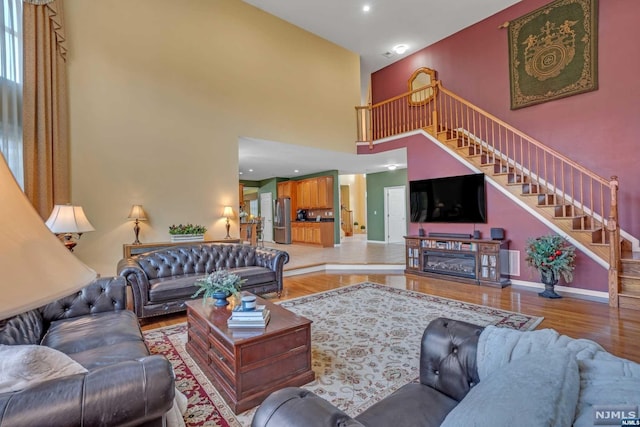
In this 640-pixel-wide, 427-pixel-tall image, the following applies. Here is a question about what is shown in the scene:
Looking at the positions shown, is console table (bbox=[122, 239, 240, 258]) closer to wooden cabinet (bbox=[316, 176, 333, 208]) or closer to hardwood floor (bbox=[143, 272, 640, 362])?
hardwood floor (bbox=[143, 272, 640, 362])

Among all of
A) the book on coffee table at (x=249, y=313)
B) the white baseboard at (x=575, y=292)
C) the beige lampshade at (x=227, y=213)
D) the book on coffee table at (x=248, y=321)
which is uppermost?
the beige lampshade at (x=227, y=213)

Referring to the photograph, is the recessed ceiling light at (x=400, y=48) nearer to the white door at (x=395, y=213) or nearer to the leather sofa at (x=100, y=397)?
the white door at (x=395, y=213)

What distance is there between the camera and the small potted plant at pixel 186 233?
16.7ft

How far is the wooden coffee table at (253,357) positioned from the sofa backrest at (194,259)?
1954 millimetres

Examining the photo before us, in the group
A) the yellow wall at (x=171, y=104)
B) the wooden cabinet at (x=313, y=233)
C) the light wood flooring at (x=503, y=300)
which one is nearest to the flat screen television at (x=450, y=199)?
the light wood flooring at (x=503, y=300)

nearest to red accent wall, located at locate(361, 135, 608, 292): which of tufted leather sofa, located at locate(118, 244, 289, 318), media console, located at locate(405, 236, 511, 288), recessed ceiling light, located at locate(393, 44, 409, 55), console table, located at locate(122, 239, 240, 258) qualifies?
media console, located at locate(405, 236, 511, 288)

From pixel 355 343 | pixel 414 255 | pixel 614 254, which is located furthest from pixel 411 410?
pixel 414 255

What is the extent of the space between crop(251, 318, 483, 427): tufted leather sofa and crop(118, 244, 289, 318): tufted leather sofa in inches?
123

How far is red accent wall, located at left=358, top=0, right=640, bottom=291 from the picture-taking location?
459cm

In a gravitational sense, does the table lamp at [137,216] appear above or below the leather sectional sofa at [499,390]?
above

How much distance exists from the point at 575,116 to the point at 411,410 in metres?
6.12

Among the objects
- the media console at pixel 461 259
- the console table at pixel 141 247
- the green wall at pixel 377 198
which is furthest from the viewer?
the green wall at pixel 377 198

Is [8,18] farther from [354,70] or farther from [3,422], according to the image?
[354,70]

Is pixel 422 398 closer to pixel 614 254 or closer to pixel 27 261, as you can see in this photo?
pixel 27 261
